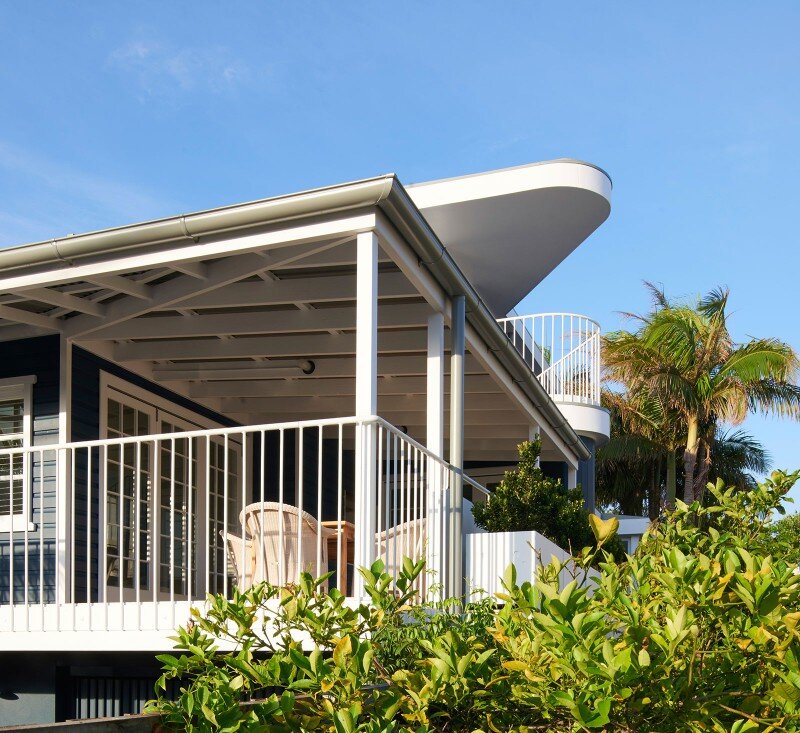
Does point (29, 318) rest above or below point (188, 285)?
below

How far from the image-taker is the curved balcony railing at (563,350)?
16406mm

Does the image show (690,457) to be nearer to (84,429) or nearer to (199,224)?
(84,429)

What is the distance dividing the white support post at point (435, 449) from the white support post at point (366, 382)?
1.06 m

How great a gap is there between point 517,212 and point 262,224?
315 inches

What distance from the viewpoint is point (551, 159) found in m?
14.0

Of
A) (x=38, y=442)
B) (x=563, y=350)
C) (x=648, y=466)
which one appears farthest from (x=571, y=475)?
(x=648, y=466)

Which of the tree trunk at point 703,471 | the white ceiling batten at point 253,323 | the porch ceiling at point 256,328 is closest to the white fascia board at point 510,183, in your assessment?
the porch ceiling at point 256,328

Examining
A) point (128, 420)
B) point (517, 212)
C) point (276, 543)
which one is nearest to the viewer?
point (276, 543)

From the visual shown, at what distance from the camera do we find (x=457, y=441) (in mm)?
8109

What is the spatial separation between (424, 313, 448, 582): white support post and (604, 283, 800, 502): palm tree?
17.3 meters

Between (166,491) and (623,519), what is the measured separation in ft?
48.3

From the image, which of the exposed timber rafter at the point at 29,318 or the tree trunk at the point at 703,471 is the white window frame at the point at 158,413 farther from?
the tree trunk at the point at 703,471

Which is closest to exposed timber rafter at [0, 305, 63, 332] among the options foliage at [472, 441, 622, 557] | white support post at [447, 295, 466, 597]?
white support post at [447, 295, 466, 597]

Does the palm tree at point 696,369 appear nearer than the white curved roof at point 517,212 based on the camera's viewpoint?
No
